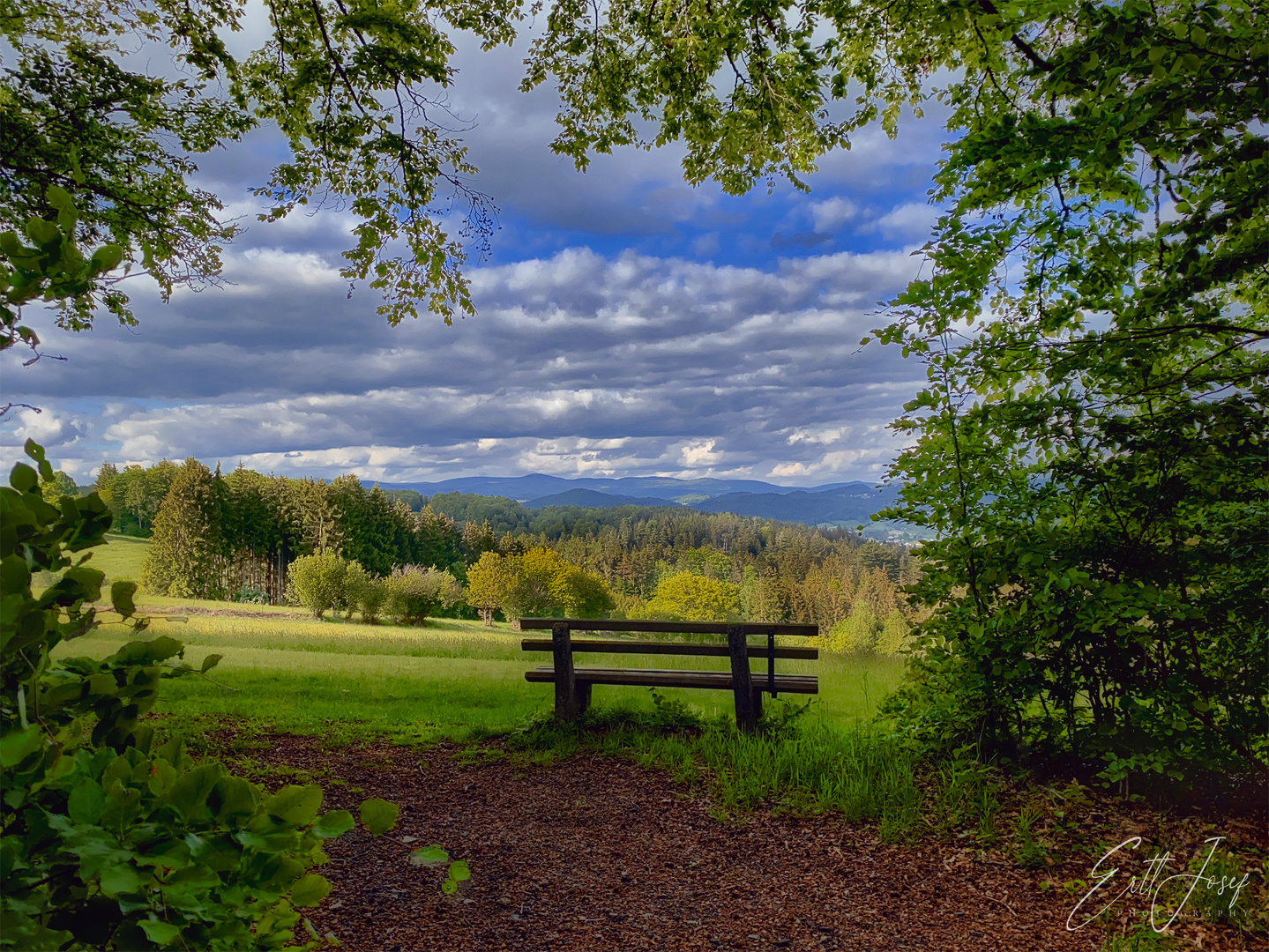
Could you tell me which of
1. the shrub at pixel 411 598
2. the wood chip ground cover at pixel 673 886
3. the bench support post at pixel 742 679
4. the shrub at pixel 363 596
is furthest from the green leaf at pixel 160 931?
the shrub at pixel 363 596

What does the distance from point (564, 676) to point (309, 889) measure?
210 inches

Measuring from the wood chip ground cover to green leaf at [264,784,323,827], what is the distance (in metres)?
2.55

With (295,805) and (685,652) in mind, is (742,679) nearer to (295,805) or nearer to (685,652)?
(685,652)

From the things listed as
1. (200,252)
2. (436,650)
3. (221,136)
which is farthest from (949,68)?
(436,650)

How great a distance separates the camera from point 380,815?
1.08 metres

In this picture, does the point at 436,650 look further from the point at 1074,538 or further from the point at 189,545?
the point at 189,545

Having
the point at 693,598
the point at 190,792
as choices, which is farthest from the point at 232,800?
the point at 693,598

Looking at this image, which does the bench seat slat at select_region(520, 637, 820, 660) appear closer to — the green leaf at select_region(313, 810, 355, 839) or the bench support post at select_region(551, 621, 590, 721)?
the bench support post at select_region(551, 621, 590, 721)

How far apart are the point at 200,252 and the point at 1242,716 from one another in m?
9.11

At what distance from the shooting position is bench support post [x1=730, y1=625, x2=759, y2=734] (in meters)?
6.02

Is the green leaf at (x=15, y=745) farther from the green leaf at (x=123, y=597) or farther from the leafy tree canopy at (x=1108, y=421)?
the leafy tree canopy at (x=1108, y=421)

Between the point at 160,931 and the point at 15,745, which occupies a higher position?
the point at 15,745

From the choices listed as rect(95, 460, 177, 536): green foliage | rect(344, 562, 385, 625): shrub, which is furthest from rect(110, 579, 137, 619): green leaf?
rect(95, 460, 177, 536): green foliage

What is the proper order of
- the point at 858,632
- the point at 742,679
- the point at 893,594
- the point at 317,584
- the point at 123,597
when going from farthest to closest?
the point at 858,632, the point at 317,584, the point at 742,679, the point at 893,594, the point at 123,597
